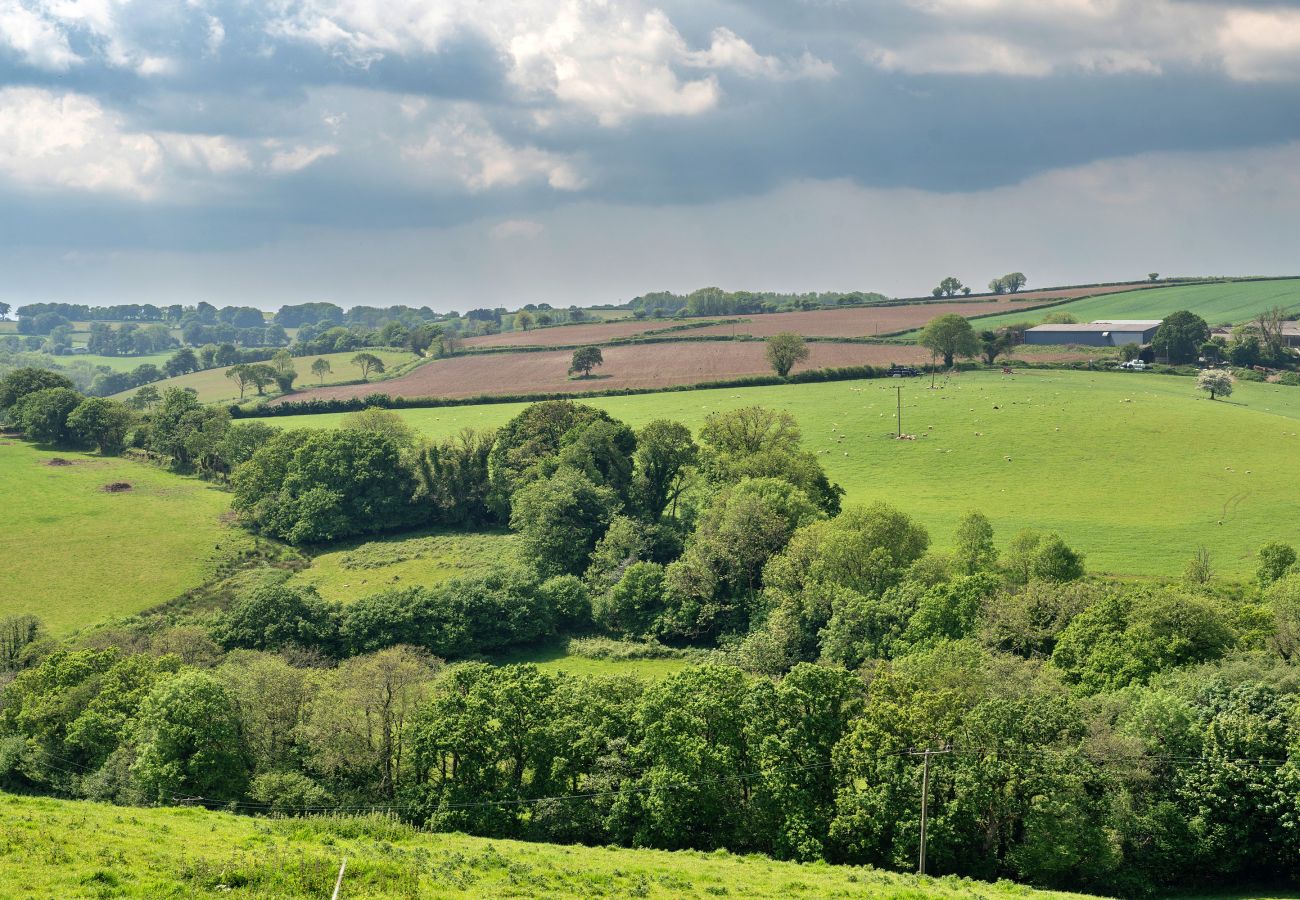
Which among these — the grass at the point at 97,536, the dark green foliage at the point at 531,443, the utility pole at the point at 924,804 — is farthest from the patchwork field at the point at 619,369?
the utility pole at the point at 924,804

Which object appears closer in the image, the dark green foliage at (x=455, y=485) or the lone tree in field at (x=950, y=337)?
the dark green foliage at (x=455, y=485)

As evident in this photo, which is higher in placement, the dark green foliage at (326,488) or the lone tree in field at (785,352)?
the lone tree in field at (785,352)

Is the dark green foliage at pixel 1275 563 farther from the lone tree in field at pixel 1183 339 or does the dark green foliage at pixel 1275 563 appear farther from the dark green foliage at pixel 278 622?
the lone tree in field at pixel 1183 339

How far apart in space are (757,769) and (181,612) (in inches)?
1987

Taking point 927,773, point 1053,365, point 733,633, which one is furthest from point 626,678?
point 1053,365

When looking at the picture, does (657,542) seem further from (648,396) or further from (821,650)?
(648,396)

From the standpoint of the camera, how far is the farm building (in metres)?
149

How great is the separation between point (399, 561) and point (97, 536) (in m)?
25.7

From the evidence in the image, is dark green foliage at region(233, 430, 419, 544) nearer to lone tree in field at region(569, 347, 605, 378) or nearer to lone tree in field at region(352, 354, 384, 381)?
lone tree in field at region(569, 347, 605, 378)

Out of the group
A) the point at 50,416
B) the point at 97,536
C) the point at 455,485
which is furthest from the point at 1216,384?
the point at 50,416

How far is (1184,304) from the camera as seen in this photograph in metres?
183

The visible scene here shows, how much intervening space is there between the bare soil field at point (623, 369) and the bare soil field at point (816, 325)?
475 inches

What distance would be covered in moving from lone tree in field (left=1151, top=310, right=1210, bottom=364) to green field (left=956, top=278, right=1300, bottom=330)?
27621mm

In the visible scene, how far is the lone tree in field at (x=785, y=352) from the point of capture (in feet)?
445
